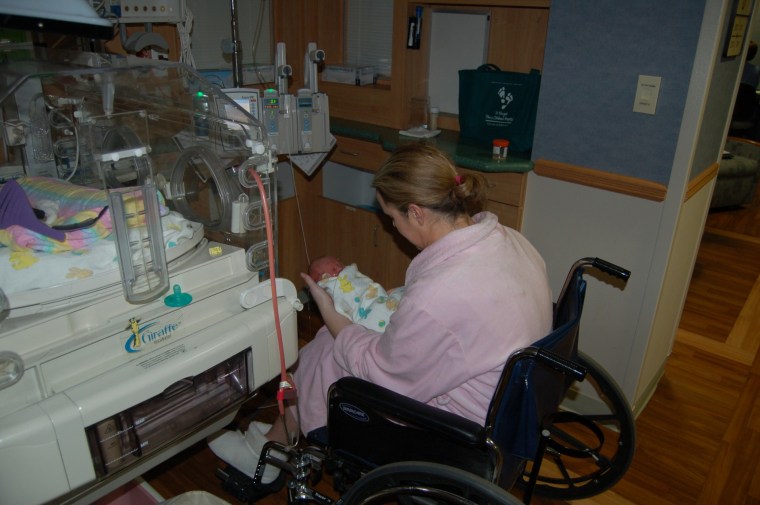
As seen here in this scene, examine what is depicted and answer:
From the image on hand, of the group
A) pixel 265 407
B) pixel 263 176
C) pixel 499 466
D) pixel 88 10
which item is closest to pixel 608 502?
pixel 499 466

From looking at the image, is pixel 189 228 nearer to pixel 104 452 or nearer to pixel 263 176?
pixel 263 176

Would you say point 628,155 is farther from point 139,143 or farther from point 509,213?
point 139,143

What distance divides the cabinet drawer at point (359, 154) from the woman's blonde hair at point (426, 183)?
1.09 metres

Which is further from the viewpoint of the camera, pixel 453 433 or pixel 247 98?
pixel 247 98

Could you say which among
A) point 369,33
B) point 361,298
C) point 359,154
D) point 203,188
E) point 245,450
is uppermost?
point 369,33

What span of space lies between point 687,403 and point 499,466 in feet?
4.86

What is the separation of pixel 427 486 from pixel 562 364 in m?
0.38

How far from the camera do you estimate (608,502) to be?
181cm

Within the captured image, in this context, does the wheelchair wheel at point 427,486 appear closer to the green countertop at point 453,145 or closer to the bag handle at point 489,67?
the green countertop at point 453,145

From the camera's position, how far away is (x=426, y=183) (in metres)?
1.35

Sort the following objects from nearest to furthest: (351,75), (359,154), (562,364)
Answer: (562,364)
(359,154)
(351,75)

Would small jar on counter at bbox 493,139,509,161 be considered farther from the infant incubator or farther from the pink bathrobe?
the infant incubator

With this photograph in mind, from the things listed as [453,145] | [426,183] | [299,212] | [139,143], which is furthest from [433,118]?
[139,143]

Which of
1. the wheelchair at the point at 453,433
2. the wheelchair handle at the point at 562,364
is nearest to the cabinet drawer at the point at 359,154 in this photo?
the wheelchair at the point at 453,433
